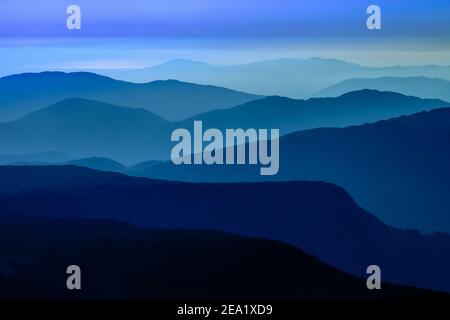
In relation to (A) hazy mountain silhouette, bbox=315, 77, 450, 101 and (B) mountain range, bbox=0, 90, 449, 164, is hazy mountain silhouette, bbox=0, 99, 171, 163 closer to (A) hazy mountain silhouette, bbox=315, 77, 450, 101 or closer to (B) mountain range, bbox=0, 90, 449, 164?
(B) mountain range, bbox=0, 90, 449, 164

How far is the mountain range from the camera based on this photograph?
4.13 meters

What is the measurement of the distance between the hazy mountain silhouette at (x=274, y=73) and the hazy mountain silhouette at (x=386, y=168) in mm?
260

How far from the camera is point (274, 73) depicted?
163 inches

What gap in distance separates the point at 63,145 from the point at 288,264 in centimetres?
134

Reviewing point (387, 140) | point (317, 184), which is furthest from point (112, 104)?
point (387, 140)

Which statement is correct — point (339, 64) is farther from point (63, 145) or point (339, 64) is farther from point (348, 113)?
point (63, 145)

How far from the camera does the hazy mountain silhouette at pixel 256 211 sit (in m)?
4.12

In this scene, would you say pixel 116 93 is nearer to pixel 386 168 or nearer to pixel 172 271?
pixel 172 271

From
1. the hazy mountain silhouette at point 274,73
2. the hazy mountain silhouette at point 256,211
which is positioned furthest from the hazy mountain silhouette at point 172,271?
the hazy mountain silhouette at point 274,73

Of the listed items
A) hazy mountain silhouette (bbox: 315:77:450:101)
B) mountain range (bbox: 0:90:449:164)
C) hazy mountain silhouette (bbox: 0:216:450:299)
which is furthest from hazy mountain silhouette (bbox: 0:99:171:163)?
hazy mountain silhouette (bbox: 315:77:450:101)

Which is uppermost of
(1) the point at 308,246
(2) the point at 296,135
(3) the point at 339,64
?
(3) the point at 339,64

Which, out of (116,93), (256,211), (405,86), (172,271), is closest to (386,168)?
(405,86)

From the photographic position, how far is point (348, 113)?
4188 millimetres

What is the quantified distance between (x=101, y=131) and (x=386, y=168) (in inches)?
59.9
